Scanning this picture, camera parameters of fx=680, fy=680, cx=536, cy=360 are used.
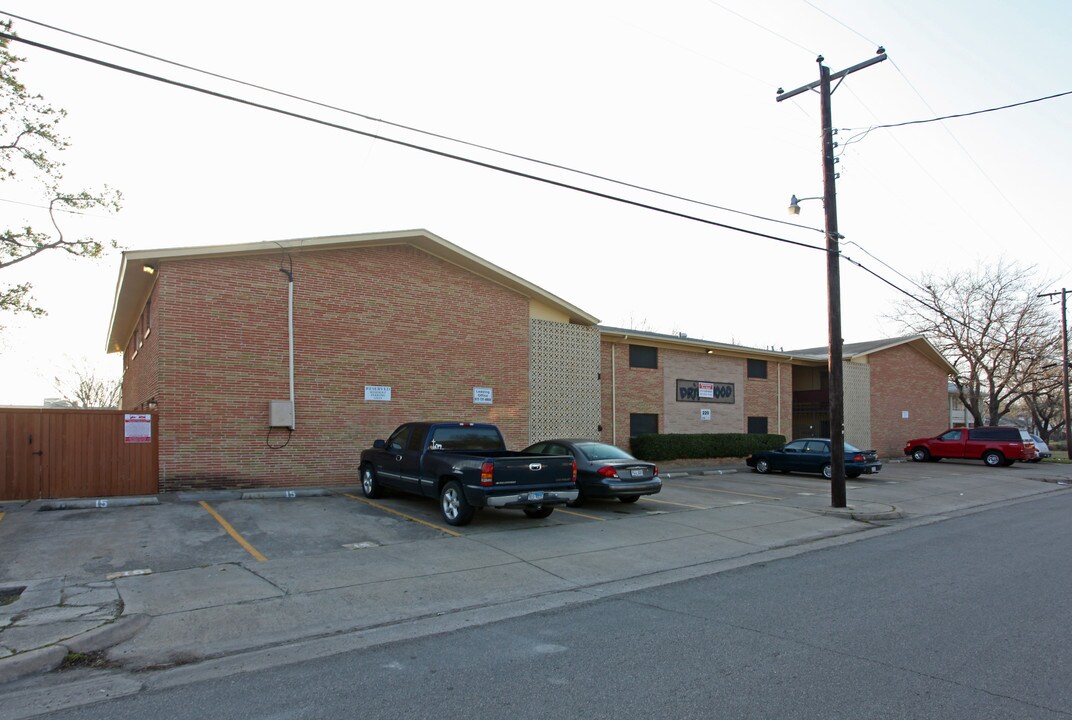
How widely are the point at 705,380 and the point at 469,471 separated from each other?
17.6m

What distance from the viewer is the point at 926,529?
12953mm

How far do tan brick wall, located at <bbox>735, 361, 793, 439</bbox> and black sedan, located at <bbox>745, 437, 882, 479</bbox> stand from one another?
375cm

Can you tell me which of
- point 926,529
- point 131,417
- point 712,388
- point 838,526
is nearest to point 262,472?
point 131,417

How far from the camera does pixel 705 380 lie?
2684 centimetres

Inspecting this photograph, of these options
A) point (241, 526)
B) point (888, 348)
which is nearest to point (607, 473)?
point (241, 526)

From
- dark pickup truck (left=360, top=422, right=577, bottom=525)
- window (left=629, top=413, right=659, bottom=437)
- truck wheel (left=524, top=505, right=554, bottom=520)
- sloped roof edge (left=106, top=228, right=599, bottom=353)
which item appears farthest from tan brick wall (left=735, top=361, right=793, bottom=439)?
dark pickup truck (left=360, top=422, right=577, bottom=525)

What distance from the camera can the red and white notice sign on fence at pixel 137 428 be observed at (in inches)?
552

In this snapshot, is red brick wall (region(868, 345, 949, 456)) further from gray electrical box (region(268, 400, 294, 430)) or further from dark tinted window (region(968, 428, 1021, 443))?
gray electrical box (region(268, 400, 294, 430))

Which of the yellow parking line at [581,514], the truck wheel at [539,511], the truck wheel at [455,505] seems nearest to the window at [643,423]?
the yellow parking line at [581,514]

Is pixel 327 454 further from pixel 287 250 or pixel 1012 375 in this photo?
pixel 1012 375

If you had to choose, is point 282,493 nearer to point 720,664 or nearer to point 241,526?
point 241,526

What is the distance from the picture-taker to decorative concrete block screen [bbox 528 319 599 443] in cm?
2058

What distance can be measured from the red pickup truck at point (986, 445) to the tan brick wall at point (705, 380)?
10617mm

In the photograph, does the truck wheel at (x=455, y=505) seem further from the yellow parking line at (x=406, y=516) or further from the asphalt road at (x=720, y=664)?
the asphalt road at (x=720, y=664)
